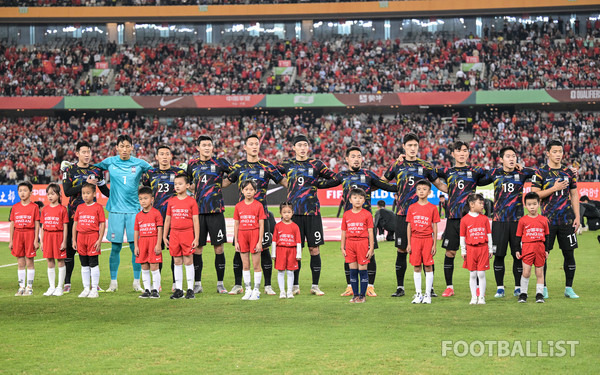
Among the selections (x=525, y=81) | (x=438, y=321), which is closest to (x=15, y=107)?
(x=525, y=81)

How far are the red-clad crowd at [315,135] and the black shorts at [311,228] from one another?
99.1 ft

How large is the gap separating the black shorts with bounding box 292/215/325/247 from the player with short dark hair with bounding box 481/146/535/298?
2.86 meters

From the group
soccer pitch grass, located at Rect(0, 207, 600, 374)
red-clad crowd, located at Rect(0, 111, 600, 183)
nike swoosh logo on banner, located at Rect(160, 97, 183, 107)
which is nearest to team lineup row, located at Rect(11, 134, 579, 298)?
soccer pitch grass, located at Rect(0, 207, 600, 374)

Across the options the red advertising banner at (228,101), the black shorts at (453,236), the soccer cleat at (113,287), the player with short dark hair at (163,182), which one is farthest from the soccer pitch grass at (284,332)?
the red advertising banner at (228,101)

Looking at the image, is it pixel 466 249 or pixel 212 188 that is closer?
pixel 466 249

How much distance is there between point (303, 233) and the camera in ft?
37.6

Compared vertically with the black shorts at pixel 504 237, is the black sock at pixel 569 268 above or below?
below

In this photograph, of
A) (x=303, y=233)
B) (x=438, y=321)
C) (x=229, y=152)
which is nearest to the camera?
(x=438, y=321)

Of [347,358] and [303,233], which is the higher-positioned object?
[303,233]

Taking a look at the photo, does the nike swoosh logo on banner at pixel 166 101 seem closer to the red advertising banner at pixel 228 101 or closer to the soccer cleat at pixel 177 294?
the red advertising banner at pixel 228 101

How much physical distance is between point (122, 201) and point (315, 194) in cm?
344

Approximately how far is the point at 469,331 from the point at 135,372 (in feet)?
13.1

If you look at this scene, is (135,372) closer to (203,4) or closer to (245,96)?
(245,96)

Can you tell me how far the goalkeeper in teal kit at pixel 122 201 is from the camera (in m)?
12.0
